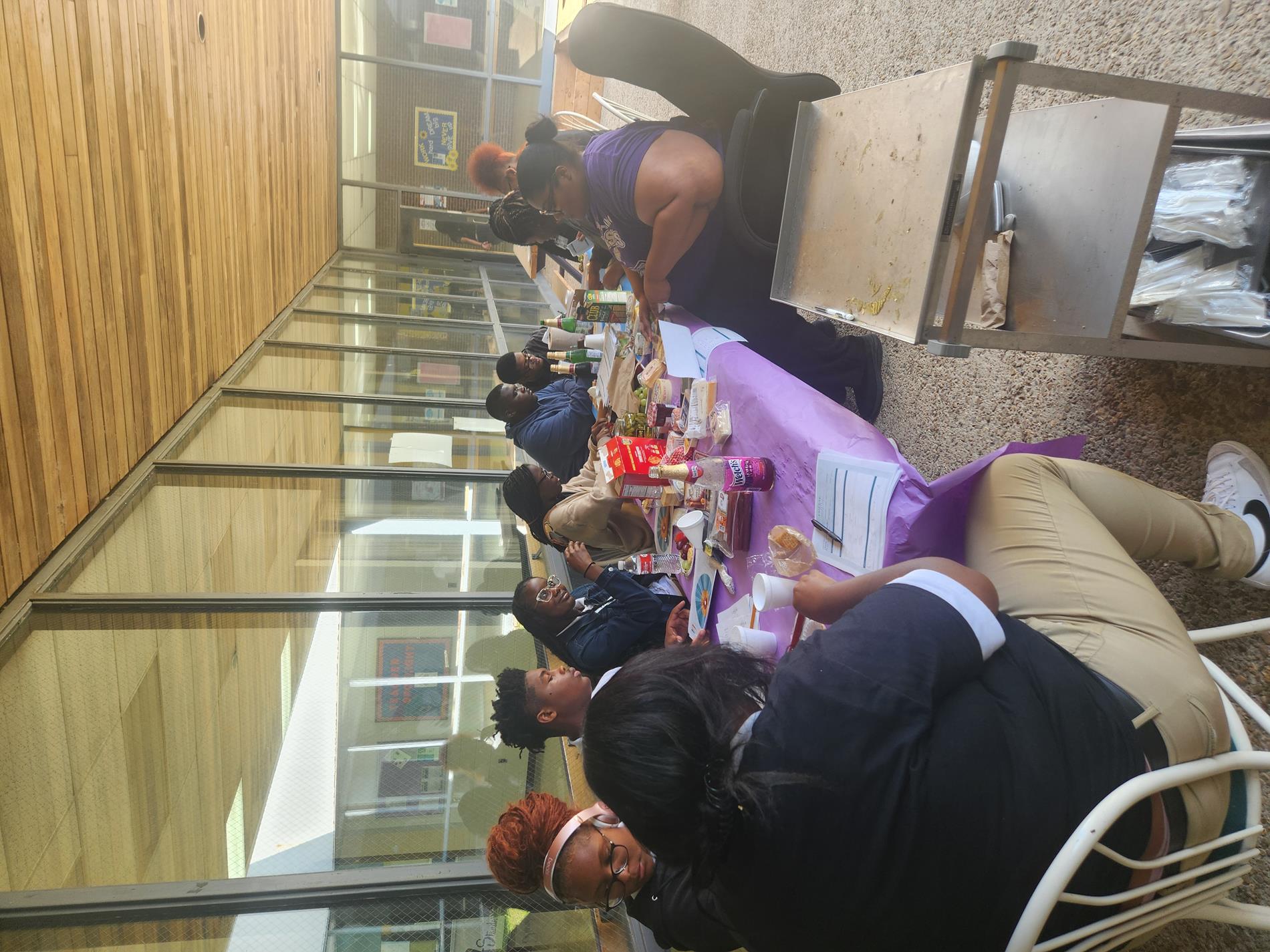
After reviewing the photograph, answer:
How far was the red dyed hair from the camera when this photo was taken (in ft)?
9.65

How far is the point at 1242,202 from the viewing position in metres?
1.35

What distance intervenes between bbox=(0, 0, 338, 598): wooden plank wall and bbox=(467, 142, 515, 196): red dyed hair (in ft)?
4.24

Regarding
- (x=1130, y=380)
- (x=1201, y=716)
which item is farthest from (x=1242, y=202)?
(x=1201, y=716)

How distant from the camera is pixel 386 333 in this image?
18.7 feet

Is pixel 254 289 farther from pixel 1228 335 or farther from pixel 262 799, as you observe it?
pixel 1228 335

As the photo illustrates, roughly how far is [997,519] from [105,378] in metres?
3.07

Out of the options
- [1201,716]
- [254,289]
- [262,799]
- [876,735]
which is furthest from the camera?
[254,289]

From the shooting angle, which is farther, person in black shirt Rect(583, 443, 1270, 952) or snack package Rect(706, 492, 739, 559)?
snack package Rect(706, 492, 739, 559)

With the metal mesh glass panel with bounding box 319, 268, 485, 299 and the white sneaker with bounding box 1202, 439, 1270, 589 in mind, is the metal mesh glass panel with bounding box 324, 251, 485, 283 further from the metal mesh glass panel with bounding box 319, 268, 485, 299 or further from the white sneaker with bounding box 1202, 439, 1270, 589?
the white sneaker with bounding box 1202, 439, 1270, 589

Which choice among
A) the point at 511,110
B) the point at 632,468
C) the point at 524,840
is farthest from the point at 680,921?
the point at 511,110

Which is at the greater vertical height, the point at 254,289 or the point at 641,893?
the point at 254,289

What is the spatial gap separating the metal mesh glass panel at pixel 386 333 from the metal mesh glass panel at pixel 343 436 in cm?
119

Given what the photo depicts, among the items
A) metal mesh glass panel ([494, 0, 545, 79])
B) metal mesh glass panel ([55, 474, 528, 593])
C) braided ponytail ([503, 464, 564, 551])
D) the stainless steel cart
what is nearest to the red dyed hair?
braided ponytail ([503, 464, 564, 551])

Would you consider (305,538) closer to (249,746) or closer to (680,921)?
(249,746)
